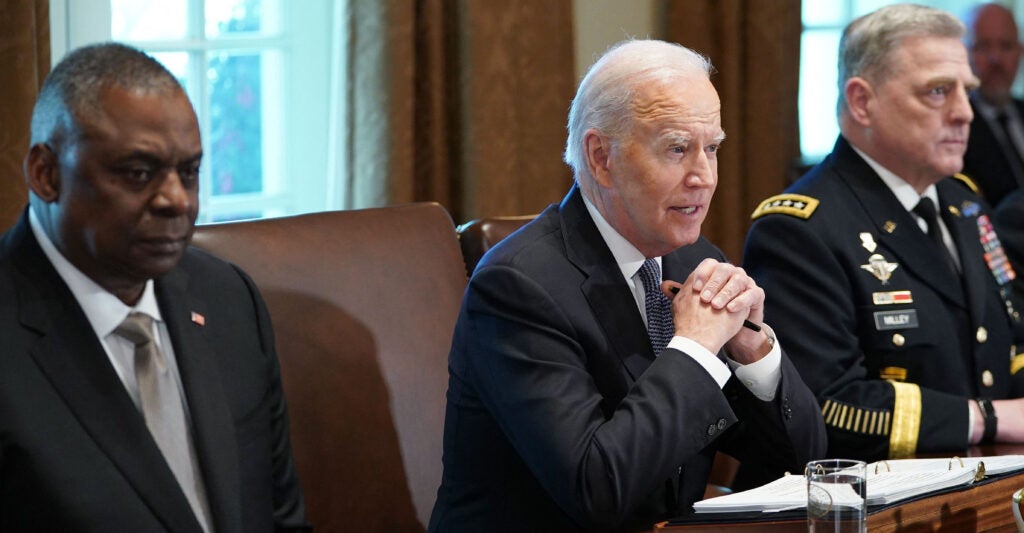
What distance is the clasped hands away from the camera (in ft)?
6.58

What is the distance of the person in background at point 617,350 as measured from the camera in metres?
1.91

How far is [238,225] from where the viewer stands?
2301 mm

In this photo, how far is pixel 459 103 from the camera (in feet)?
12.0

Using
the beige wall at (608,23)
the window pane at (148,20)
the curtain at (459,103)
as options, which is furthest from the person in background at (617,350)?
the beige wall at (608,23)

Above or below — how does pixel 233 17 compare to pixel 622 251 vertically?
above

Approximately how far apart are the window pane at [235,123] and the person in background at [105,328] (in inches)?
73.3

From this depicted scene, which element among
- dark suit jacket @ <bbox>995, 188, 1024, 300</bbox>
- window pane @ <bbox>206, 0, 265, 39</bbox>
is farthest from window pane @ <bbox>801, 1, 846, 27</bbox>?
window pane @ <bbox>206, 0, 265, 39</bbox>

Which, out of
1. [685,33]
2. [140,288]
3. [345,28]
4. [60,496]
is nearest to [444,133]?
[345,28]

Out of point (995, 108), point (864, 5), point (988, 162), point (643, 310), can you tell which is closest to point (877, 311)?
point (643, 310)

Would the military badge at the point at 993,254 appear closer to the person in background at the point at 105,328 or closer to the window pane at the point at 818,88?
the person in background at the point at 105,328

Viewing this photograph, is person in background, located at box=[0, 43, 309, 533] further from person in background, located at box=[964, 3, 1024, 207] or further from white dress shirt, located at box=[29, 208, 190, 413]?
person in background, located at box=[964, 3, 1024, 207]

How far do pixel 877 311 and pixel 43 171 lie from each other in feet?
5.30

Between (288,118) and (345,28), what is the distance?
1.24ft

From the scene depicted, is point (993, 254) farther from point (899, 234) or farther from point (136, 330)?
point (136, 330)
